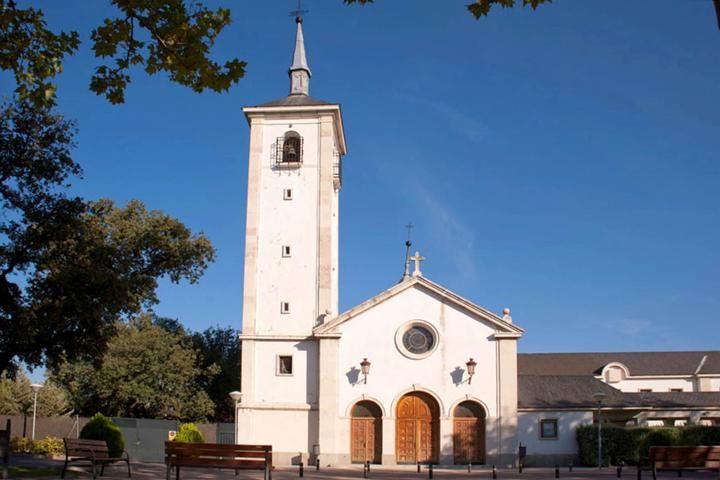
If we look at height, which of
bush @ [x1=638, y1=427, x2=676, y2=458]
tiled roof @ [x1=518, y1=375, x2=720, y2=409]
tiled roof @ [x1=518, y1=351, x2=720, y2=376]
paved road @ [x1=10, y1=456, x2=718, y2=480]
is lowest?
paved road @ [x1=10, y1=456, x2=718, y2=480]

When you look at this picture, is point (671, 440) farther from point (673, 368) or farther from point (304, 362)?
point (673, 368)

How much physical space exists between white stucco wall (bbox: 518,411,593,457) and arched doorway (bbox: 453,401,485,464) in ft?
5.96

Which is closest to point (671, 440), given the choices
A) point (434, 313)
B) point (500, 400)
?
point (500, 400)

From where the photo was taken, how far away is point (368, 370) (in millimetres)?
36406

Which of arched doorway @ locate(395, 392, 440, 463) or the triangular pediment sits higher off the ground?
the triangular pediment

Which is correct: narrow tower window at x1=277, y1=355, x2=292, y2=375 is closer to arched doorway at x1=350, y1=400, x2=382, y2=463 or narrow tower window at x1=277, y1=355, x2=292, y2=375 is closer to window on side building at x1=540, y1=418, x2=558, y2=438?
arched doorway at x1=350, y1=400, x2=382, y2=463

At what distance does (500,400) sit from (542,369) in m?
31.1

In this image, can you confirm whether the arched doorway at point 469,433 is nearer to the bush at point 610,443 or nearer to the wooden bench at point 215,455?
the bush at point 610,443

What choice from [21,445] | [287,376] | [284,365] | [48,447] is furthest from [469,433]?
[21,445]

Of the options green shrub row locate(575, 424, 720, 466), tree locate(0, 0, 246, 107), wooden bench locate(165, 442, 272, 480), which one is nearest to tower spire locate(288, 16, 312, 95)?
green shrub row locate(575, 424, 720, 466)

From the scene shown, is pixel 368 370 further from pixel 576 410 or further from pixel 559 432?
pixel 576 410

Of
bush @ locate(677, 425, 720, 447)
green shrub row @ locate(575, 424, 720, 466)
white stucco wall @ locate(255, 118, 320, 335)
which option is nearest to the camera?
green shrub row @ locate(575, 424, 720, 466)

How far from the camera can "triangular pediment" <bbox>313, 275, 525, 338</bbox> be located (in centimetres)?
3656

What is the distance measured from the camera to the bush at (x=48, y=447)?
107 ft
